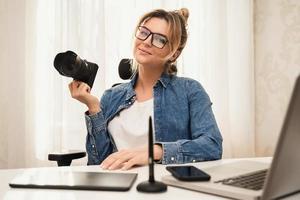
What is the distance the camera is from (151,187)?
2.29 feet

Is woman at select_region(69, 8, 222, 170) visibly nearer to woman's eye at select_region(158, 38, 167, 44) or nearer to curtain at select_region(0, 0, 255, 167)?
woman's eye at select_region(158, 38, 167, 44)

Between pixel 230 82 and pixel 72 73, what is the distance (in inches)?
55.8

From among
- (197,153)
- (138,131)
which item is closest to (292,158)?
(197,153)

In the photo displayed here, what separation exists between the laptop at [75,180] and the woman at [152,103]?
0.45 metres

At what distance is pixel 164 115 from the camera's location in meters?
1.37

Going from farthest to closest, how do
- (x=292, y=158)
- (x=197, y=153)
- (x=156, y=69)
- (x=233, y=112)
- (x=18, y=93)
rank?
(x=233, y=112), (x=18, y=93), (x=156, y=69), (x=197, y=153), (x=292, y=158)

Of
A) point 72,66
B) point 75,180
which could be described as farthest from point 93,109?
point 75,180

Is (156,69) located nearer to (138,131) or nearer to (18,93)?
(138,131)

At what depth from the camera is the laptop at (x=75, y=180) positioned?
0.72m

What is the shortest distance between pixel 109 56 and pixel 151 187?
1.44 m

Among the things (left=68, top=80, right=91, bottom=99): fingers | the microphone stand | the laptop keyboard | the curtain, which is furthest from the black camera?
the curtain

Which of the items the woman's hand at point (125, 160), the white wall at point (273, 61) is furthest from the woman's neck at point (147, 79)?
the white wall at point (273, 61)

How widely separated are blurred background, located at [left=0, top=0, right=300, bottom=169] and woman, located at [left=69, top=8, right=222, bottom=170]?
23.6 inches

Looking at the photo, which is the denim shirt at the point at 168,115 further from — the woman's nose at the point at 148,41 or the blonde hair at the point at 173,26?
the woman's nose at the point at 148,41
